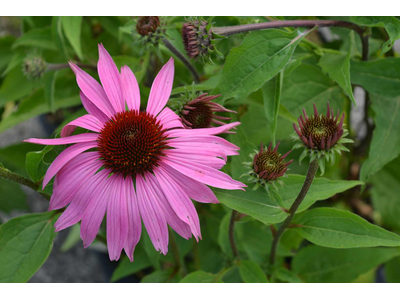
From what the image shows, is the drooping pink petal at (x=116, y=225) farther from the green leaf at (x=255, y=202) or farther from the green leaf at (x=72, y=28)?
the green leaf at (x=72, y=28)

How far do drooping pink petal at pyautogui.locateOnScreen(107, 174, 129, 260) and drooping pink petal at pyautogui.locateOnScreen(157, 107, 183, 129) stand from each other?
0.11 meters

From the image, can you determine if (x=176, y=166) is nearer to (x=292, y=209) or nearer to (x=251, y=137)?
(x=292, y=209)

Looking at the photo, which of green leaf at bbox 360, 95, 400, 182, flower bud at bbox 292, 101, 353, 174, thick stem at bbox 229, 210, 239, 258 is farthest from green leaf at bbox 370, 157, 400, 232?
flower bud at bbox 292, 101, 353, 174

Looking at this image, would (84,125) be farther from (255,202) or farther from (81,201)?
(255,202)

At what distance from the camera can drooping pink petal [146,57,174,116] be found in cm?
55

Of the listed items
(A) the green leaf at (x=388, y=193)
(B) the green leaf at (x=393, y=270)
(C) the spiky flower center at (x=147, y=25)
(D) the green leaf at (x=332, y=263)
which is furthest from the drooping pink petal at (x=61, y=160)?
(B) the green leaf at (x=393, y=270)

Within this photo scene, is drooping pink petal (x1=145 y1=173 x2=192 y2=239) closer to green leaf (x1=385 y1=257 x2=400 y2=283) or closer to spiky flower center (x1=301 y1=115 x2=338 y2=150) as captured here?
spiky flower center (x1=301 y1=115 x2=338 y2=150)

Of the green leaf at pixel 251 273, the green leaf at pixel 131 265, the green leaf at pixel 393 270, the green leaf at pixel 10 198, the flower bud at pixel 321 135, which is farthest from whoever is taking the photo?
the green leaf at pixel 10 198

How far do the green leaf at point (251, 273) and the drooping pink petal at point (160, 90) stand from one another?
0.31 meters

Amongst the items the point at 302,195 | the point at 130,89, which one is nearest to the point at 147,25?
the point at 130,89

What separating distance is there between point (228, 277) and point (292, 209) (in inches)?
13.6

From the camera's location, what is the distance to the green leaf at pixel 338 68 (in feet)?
1.88

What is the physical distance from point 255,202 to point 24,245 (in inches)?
13.2

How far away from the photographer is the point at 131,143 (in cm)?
53
